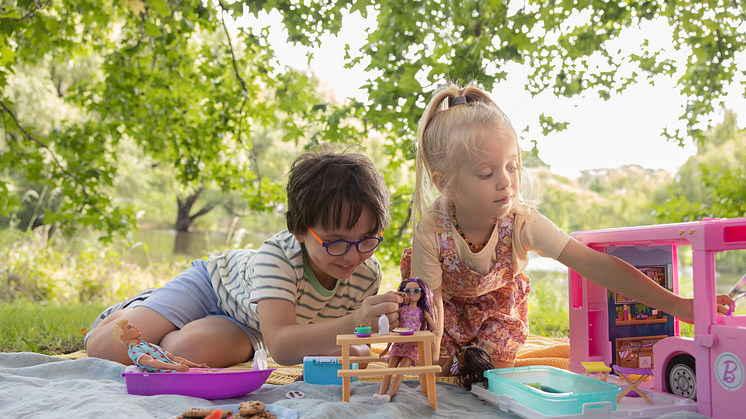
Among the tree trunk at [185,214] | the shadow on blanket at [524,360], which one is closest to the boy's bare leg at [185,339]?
the shadow on blanket at [524,360]

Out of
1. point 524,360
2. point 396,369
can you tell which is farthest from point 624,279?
point 396,369

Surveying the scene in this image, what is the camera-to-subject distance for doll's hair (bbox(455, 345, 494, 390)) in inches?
63.2

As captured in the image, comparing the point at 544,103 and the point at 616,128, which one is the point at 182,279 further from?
the point at 616,128

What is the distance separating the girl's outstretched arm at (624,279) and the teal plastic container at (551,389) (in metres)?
0.34

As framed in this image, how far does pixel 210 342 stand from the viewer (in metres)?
1.89

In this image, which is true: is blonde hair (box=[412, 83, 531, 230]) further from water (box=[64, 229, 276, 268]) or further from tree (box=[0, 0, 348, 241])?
water (box=[64, 229, 276, 268])

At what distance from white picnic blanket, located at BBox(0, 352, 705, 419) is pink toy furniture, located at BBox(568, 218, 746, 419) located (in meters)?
0.16

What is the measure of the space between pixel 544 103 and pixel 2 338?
142 inches

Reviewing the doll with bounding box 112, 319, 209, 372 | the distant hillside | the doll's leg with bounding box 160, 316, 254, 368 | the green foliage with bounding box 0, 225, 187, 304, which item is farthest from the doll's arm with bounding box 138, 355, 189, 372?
the distant hillside

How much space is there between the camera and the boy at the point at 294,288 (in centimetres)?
149

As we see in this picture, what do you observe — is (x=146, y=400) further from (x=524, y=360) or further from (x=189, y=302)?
(x=524, y=360)

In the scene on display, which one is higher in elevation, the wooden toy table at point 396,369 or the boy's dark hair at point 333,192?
the boy's dark hair at point 333,192

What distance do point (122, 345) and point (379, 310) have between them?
128 cm

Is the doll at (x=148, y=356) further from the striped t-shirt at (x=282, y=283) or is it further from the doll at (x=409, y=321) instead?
the doll at (x=409, y=321)
